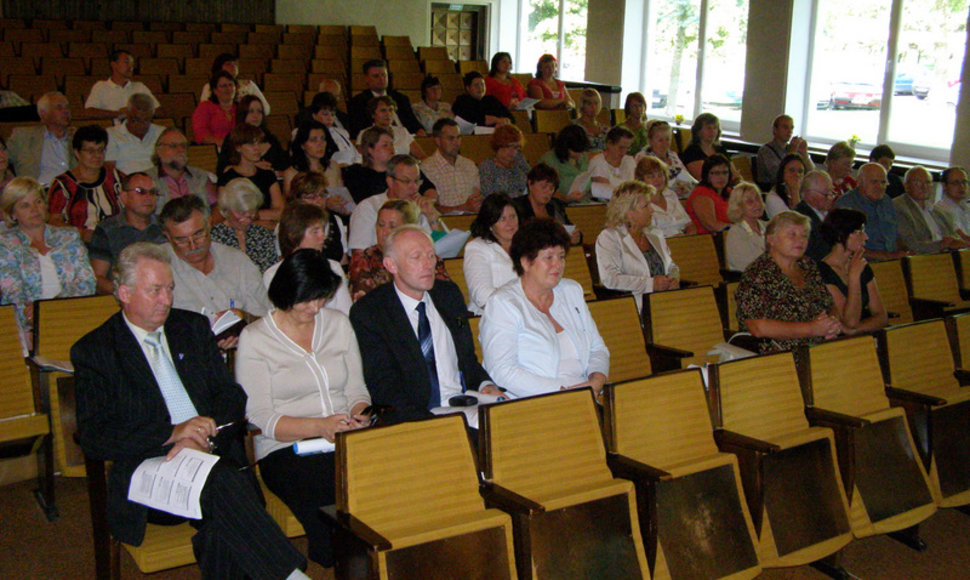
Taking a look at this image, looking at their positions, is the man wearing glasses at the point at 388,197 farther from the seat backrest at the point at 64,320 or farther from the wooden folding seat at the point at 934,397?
the wooden folding seat at the point at 934,397

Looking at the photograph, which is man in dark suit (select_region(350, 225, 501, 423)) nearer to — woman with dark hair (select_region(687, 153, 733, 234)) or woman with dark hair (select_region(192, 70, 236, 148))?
woman with dark hair (select_region(687, 153, 733, 234))

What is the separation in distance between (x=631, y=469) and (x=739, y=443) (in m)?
0.50

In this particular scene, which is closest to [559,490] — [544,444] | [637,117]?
[544,444]

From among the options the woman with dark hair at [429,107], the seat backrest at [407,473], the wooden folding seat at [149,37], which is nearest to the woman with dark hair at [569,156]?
the woman with dark hair at [429,107]

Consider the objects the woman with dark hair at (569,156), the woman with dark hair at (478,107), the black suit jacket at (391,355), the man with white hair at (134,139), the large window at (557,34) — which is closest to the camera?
the black suit jacket at (391,355)

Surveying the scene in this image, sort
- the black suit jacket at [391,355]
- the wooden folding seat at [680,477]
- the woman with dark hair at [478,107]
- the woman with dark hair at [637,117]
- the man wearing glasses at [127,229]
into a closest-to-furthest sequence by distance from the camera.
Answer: the wooden folding seat at [680,477] < the black suit jacket at [391,355] < the man wearing glasses at [127,229] < the woman with dark hair at [637,117] < the woman with dark hair at [478,107]

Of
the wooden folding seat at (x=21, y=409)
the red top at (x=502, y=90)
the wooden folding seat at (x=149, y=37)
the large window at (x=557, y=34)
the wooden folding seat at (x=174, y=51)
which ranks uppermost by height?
the large window at (x=557, y=34)

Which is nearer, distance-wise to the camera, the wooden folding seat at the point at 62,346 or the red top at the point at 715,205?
the wooden folding seat at the point at 62,346

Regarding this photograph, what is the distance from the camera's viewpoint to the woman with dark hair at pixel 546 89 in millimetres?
Result: 9711

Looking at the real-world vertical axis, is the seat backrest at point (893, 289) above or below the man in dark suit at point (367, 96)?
below

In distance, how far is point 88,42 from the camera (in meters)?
9.32

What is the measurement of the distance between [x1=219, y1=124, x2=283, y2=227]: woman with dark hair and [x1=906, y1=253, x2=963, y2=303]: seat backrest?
393 cm

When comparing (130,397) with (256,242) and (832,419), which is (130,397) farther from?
(832,419)

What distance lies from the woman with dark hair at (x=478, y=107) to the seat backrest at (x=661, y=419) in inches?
233
